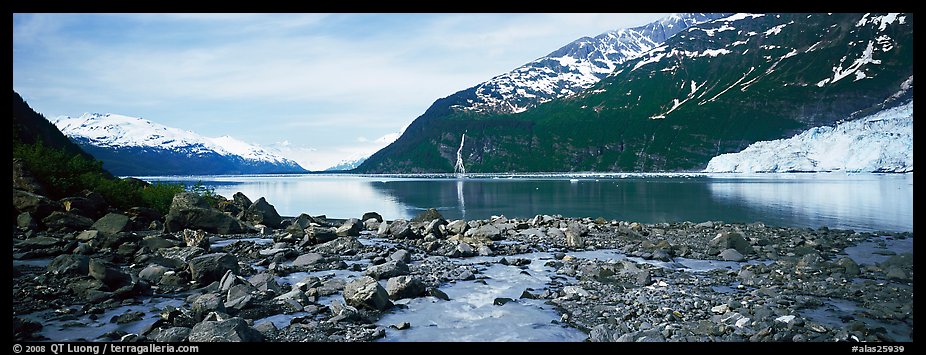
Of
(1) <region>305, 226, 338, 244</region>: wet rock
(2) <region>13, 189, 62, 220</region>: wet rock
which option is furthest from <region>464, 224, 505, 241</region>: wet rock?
(2) <region>13, 189, 62, 220</region>: wet rock

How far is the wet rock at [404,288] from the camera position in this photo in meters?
11.2

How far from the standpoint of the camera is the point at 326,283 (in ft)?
40.1

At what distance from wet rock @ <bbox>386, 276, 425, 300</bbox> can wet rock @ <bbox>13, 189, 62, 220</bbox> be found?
1902 cm

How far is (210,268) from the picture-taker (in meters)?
12.7

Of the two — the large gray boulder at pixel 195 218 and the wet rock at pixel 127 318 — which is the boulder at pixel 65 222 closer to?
the large gray boulder at pixel 195 218

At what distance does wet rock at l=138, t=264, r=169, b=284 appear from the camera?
1258 cm

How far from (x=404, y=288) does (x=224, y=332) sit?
14.8 ft

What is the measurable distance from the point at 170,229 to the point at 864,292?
1038 inches

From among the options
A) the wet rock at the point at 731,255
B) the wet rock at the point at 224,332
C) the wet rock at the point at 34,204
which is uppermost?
the wet rock at the point at 34,204

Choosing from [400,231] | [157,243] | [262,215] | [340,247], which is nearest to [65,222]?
[157,243]

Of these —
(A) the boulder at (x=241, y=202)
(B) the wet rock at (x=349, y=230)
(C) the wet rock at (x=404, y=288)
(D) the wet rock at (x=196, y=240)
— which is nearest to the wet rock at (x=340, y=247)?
(B) the wet rock at (x=349, y=230)

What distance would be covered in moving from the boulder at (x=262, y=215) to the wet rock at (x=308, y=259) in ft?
43.2

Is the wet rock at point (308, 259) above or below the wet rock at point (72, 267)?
below
